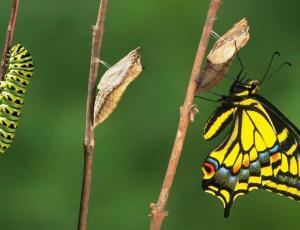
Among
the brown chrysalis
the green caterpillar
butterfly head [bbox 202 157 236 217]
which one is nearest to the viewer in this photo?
the brown chrysalis

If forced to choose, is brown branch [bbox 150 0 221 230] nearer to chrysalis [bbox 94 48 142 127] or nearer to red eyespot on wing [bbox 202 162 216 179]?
chrysalis [bbox 94 48 142 127]

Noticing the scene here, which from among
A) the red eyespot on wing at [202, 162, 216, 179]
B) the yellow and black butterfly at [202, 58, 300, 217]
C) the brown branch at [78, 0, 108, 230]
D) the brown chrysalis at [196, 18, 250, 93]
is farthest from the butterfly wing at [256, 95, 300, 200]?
the brown branch at [78, 0, 108, 230]

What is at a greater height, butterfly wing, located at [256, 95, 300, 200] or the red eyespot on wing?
butterfly wing, located at [256, 95, 300, 200]

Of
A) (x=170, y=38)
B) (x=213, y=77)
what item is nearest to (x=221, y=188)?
(x=213, y=77)

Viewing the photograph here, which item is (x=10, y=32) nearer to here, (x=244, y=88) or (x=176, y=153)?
(x=176, y=153)

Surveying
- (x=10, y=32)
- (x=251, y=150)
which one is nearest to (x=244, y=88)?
(x=251, y=150)

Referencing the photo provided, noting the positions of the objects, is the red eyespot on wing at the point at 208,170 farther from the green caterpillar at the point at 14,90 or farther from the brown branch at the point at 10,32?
the brown branch at the point at 10,32
